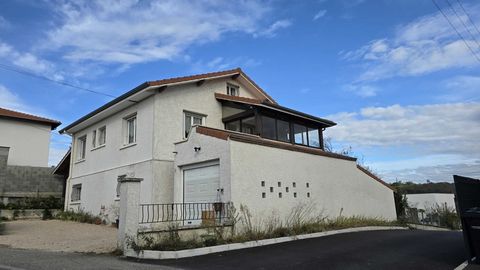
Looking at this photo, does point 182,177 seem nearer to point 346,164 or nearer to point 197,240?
point 197,240

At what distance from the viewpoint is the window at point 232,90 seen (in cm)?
2071

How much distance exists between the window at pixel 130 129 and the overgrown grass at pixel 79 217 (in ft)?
13.8

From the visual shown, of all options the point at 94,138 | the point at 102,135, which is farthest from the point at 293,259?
the point at 94,138

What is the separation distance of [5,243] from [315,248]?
942 centimetres

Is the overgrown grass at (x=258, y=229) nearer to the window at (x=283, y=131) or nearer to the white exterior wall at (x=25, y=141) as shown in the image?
the window at (x=283, y=131)

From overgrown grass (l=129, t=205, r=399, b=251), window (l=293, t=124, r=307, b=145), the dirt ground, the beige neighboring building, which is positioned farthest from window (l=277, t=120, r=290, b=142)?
the beige neighboring building

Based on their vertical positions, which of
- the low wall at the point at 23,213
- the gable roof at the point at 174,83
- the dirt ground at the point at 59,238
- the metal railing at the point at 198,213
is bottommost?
the dirt ground at the point at 59,238

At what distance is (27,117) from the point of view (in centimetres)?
3055

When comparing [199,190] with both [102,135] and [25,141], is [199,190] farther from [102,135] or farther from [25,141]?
[25,141]

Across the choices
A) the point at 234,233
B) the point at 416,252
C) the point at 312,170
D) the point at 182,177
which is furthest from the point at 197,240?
the point at 312,170

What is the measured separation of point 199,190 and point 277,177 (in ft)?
9.42

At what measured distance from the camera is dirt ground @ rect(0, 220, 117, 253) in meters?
11.3

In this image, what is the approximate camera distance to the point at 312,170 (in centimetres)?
1606

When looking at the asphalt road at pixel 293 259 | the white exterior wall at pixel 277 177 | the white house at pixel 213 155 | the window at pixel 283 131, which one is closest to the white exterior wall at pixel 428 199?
the white house at pixel 213 155
